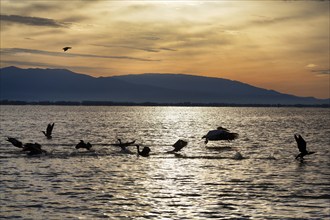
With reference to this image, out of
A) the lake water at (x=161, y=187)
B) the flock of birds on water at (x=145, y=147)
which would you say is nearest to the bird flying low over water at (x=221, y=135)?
the flock of birds on water at (x=145, y=147)

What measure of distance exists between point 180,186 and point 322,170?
13.8m

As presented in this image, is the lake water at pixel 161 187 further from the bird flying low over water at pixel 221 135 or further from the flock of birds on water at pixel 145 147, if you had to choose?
the bird flying low over water at pixel 221 135

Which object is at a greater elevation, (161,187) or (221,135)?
(221,135)

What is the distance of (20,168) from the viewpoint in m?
36.7

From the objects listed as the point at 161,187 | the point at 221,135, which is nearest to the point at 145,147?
the point at 221,135

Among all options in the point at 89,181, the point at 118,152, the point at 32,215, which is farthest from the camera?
the point at 118,152

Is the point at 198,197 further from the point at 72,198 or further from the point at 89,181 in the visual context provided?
the point at 89,181

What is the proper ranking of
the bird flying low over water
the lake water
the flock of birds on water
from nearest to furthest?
1. the lake water
2. the flock of birds on water
3. the bird flying low over water

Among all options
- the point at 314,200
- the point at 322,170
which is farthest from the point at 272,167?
the point at 314,200

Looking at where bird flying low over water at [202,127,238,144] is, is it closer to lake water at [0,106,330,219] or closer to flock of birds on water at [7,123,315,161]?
flock of birds on water at [7,123,315,161]

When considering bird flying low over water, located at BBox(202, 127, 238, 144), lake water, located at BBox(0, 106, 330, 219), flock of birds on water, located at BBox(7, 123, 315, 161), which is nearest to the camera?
lake water, located at BBox(0, 106, 330, 219)

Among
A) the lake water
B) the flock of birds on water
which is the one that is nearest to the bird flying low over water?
the flock of birds on water

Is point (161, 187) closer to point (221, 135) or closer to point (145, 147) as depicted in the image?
point (145, 147)

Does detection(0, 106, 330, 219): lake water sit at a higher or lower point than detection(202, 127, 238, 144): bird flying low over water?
lower
